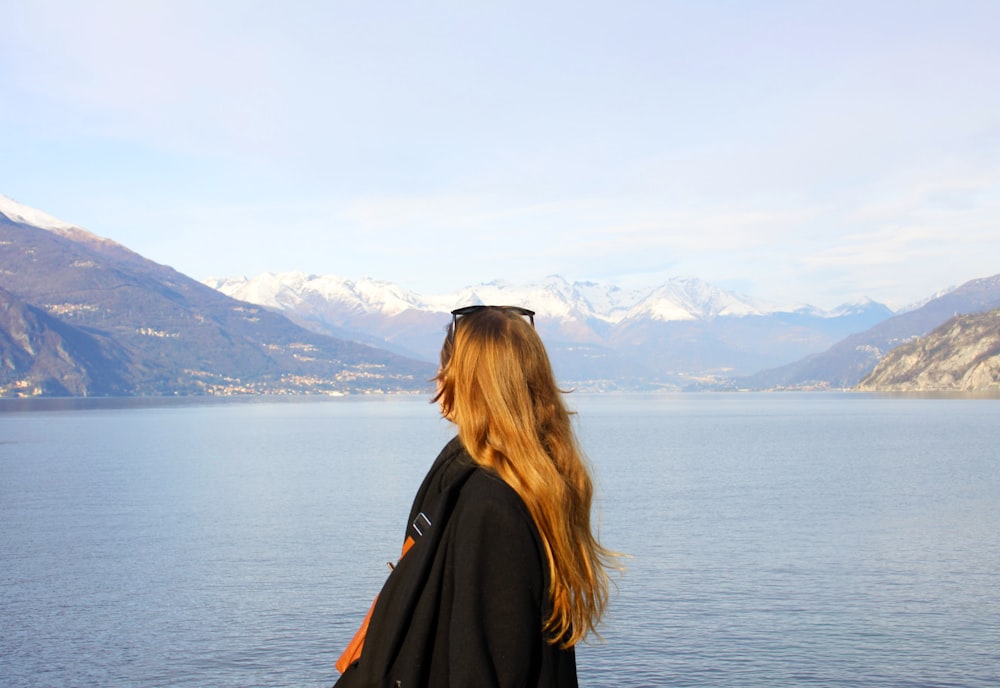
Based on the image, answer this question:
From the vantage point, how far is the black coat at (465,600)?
3.87 meters

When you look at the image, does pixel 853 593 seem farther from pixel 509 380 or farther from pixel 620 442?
pixel 620 442

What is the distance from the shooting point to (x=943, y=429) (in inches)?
5290

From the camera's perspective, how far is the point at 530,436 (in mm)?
4246

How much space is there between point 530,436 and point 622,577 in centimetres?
3087

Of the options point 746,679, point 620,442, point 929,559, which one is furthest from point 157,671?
point 620,442

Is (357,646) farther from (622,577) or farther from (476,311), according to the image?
(622,577)

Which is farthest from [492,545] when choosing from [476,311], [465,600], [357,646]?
[476,311]

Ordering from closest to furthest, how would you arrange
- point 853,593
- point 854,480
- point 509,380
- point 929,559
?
point 509,380 → point 853,593 → point 929,559 → point 854,480

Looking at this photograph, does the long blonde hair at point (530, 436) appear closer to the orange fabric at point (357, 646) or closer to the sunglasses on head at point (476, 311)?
the sunglasses on head at point (476, 311)

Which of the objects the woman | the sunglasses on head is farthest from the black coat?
the sunglasses on head

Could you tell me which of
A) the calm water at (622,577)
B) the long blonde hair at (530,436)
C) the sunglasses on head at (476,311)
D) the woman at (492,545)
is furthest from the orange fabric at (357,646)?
the calm water at (622,577)

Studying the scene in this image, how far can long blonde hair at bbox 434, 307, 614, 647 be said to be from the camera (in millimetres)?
4121

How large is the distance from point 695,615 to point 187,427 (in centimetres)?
14632

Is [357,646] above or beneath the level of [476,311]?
beneath
